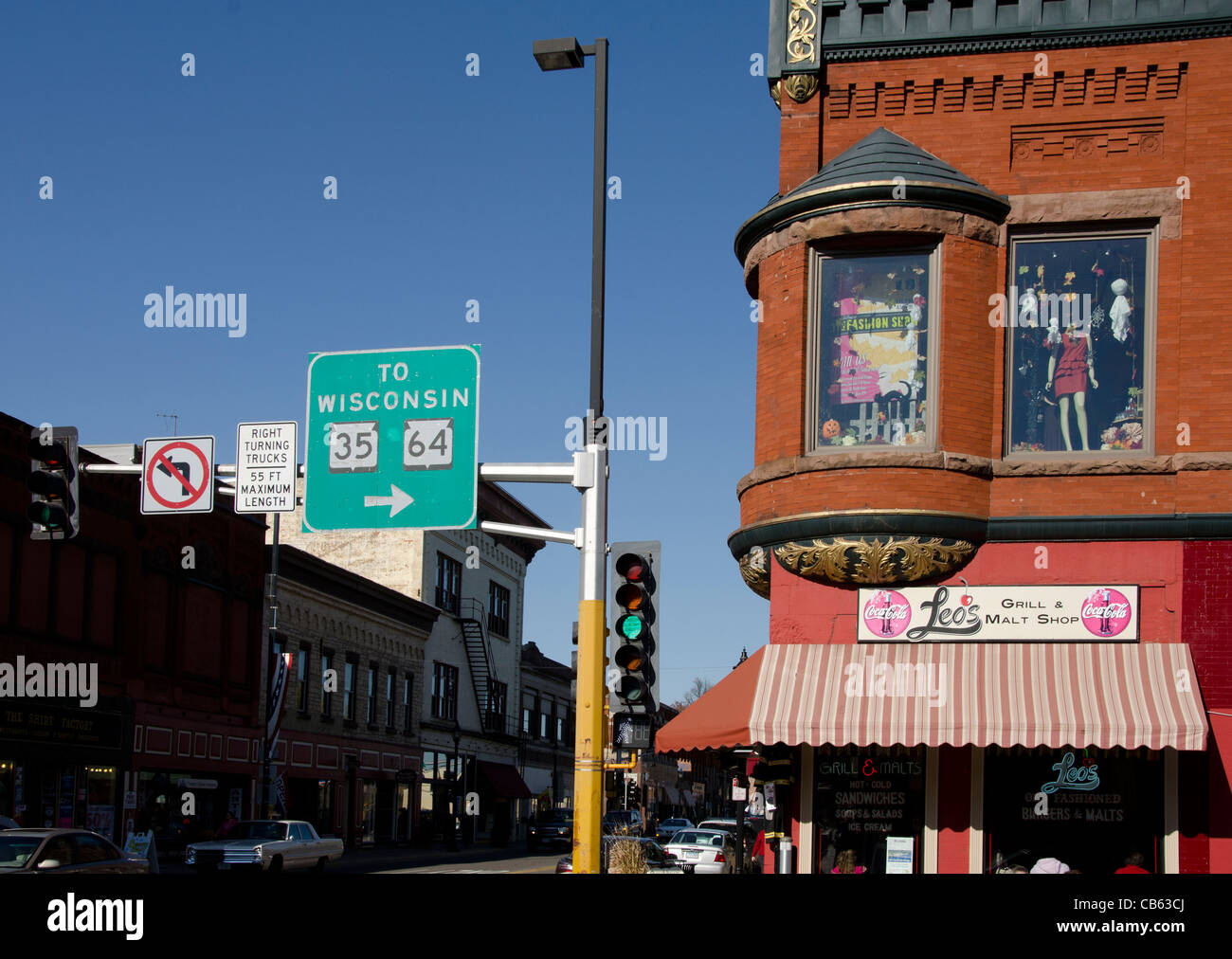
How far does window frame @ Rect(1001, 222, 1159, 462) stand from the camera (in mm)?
17328

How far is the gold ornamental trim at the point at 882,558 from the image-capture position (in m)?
17.2

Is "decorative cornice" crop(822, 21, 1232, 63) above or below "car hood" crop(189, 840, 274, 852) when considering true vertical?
above

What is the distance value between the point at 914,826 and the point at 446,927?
14494 millimetres

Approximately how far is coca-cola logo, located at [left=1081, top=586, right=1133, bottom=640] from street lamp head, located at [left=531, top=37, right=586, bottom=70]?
901cm

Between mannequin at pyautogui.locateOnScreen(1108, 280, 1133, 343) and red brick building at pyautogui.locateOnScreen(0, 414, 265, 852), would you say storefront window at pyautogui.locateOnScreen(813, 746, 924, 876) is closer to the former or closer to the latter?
mannequin at pyautogui.locateOnScreen(1108, 280, 1133, 343)

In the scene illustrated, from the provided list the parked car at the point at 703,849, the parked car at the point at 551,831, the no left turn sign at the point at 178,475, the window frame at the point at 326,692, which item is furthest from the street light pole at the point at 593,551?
the parked car at the point at 551,831

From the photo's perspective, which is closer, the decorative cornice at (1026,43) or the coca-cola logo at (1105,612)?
the coca-cola logo at (1105,612)

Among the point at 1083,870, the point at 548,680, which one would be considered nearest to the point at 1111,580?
the point at 1083,870

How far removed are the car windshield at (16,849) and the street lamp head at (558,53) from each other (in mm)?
11343

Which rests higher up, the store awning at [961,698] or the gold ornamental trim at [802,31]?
the gold ornamental trim at [802,31]

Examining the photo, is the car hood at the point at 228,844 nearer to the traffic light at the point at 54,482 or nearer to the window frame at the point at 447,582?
the traffic light at the point at 54,482

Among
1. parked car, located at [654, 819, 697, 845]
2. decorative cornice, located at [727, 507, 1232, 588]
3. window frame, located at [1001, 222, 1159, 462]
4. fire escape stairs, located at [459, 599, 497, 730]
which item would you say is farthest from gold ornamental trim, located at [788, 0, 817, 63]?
fire escape stairs, located at [459, 599, 497, 730]

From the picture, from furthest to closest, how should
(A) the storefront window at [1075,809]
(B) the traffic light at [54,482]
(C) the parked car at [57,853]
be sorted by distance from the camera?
(B) the traffic light at [54,482] < (A) the storefront window at [1075,809] < (C) the parked car at [57,853]

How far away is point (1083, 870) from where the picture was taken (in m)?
16.3
